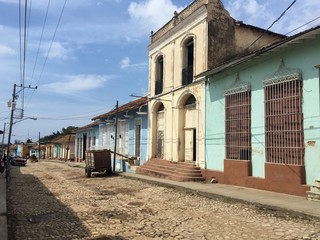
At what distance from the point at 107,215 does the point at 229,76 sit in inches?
352

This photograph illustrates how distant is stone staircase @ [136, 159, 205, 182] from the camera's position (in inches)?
663

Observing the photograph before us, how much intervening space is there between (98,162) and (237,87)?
10956 millimetres

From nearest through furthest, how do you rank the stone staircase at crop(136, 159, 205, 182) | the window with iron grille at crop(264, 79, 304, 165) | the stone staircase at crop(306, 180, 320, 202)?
the stone staircase at crop(306, 180, 320, 202)
the window with iron grille at crop(264, 79, 304, 165)
the stone staircase at crop(136, 159, 205, 182)

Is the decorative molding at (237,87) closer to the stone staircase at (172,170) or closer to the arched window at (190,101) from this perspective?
the arched window at (190,101)

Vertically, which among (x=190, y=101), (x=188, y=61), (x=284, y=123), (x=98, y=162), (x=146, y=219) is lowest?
(x=146, y=219)

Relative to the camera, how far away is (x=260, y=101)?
1352cm

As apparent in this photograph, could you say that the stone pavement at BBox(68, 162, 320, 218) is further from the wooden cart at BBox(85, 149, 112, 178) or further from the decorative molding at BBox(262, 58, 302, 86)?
the wooden cart at BBox(85, 149, 112, 178)

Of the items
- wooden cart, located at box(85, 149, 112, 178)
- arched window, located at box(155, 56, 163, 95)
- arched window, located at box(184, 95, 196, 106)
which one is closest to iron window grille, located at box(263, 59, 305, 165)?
arched window, located at box(184, 95, 196, 106)

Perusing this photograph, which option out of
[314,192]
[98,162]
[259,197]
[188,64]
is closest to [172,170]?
[98,162]

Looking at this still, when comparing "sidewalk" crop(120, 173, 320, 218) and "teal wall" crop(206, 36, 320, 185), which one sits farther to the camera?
"teal wall" crop(206, 36, 320, 185)

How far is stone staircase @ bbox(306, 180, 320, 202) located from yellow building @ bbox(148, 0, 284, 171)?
6940 mm

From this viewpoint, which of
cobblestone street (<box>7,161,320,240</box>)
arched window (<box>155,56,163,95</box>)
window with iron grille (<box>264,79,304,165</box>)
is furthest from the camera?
arched window (<box>155,56,163,95</box>)

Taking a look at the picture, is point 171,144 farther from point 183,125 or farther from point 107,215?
point 107,215

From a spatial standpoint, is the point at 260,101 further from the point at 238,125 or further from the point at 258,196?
the point at 258,196
